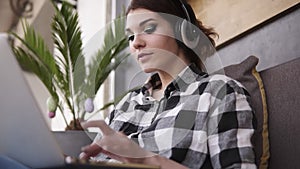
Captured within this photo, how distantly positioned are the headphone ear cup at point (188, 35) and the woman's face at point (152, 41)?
30 mm

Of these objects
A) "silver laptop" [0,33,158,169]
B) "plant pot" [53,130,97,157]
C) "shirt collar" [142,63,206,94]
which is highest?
"silver laptop" [0,33,158,169]

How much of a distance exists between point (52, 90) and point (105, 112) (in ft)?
1.86

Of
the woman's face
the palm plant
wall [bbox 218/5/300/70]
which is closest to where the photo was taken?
the woman's face

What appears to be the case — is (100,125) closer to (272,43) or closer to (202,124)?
(202,124)

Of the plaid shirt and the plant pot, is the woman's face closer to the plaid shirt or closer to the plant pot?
the plaid shirt

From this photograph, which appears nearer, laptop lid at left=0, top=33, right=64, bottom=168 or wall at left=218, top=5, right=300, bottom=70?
laptop lid at left=0, top=33, right=64, bottom=168

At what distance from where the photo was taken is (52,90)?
226 centimetres

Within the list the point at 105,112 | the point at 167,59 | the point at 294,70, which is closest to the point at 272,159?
the point at 294,70

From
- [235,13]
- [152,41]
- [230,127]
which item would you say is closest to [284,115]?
[230,127]

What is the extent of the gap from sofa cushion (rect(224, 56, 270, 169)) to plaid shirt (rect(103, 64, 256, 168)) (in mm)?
77

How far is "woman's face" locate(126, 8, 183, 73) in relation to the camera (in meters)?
1.20

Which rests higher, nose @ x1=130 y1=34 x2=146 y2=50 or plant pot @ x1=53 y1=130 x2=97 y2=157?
nose @ x1=130 y1=34 x2=146 y2=50

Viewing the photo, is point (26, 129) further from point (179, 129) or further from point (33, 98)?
point (179, 129)

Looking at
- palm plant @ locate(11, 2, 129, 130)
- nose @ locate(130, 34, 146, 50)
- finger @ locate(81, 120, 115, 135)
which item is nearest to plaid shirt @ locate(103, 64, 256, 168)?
nose @ locate(130, 34, 146, 50)
